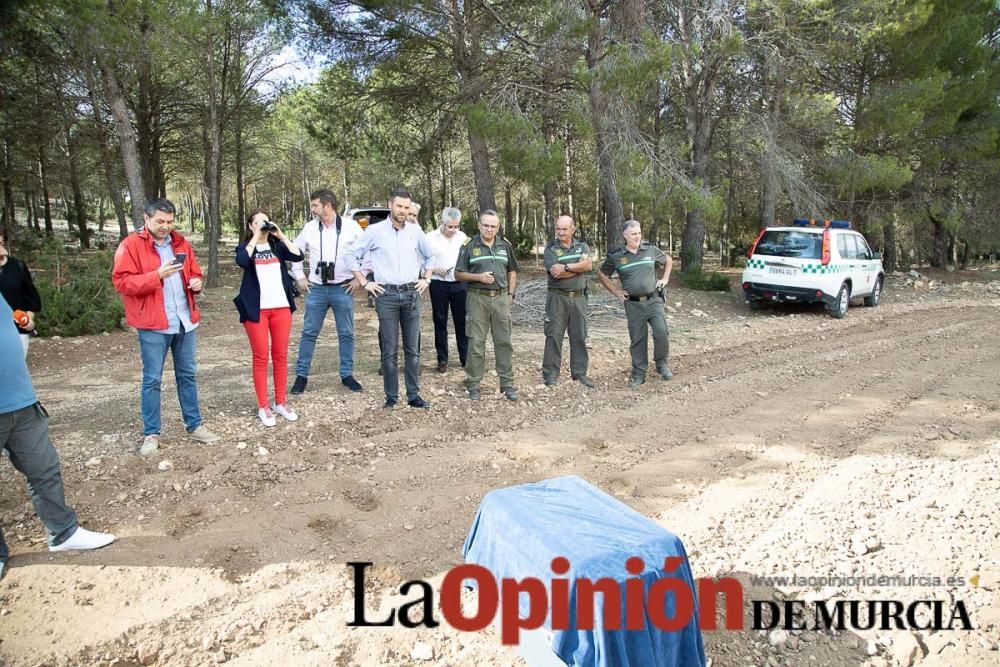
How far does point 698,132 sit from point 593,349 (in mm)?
9297

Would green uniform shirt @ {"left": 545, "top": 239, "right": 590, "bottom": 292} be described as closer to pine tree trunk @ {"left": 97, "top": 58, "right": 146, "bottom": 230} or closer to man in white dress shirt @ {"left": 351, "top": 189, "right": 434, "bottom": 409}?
man in white dress shirt @ {"left": 351, "top": 189, "right": 434, "bottom": 409}

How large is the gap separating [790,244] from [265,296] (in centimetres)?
937

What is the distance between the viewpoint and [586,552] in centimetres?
207

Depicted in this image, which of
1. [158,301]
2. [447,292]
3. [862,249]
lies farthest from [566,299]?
[862,249]

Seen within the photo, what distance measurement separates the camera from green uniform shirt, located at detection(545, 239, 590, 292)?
6.43 m

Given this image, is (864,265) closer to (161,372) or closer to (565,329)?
(565,329)

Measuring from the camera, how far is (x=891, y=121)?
50.4ft

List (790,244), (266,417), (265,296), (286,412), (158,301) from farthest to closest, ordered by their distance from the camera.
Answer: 1. (790,244)
2. (286,412)
3. (266,417)
4. (265,296)
5. (158,301)

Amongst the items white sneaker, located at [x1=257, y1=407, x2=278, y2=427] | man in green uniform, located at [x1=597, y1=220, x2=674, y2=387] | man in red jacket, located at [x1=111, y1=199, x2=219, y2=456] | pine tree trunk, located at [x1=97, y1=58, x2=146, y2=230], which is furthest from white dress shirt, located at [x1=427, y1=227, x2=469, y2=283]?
pine tree trunk, located at [x1=97, y1=58, x2=146, y2=230]

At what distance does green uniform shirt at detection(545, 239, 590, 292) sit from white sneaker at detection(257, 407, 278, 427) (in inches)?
116

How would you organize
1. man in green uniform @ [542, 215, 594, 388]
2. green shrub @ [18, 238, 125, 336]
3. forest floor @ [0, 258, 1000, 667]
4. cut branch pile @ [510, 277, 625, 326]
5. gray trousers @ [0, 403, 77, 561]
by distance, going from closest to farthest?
forest floor @ [0, 258, 1000, 667]
gray trousers @ [0, 403, 77, 561]
man in green uniform @ [542, 215, 594, 388]
green shrub @ [18, 238, 125, 336]
cut branch pile @ [510, 277, 625, 326]

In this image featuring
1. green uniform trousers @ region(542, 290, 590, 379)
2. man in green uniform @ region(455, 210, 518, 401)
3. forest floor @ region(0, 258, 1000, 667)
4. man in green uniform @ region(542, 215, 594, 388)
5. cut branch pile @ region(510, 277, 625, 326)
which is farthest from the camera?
cut branch pile @ region(510, 277, 625, 326)

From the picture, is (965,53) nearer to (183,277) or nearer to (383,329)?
(383,329)

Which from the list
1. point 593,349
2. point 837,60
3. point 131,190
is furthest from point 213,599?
point 837,60
